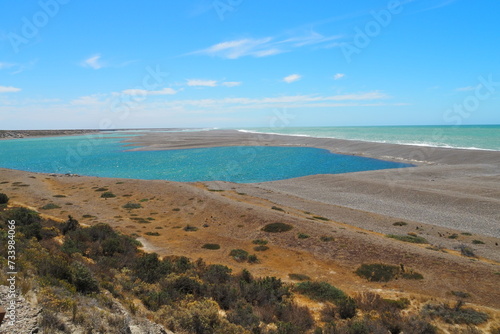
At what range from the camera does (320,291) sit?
597 inches

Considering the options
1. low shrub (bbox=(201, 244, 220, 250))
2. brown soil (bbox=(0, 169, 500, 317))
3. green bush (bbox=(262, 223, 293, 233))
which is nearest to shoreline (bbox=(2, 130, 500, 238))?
brown soil (bbox=(0, 169, 500, 317))

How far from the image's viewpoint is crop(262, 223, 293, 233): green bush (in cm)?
2683

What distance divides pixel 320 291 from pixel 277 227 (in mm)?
12199

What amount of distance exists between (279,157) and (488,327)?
3302 inches

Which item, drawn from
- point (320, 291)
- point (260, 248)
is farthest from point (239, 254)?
point (320, 291)

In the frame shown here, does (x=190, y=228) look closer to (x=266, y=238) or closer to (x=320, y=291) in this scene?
(x=266, y=238)

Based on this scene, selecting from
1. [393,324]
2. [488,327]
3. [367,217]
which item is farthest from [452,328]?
[367,217]

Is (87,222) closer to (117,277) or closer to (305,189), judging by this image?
(117,277)

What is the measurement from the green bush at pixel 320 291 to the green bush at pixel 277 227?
35.1 feet

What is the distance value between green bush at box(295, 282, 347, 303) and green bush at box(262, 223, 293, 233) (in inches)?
421

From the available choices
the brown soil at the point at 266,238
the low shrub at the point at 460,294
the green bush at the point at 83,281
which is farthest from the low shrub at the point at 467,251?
the green bush at the point at 83,281

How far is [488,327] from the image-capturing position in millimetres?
11930

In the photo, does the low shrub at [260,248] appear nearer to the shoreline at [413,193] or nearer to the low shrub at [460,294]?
the low shrub at [460,294]

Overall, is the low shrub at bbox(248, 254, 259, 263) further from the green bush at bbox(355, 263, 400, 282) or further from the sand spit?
the green bush at bbox(355, 263, 400, 282)
